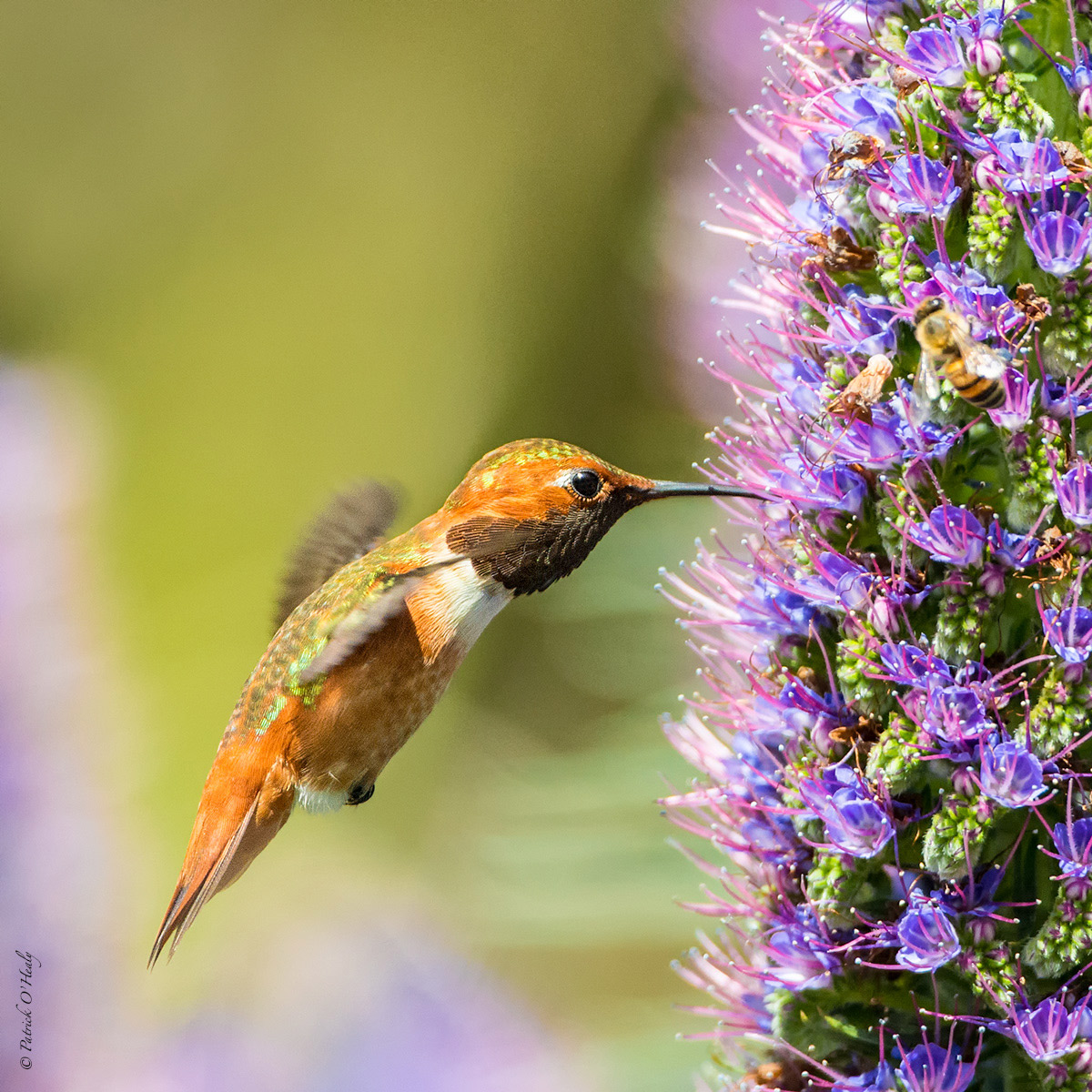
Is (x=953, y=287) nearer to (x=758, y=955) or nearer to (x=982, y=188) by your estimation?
(x=982, y=188)

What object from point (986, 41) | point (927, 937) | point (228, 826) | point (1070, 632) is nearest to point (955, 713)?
point (1070, 632)

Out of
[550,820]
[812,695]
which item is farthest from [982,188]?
[550,820]

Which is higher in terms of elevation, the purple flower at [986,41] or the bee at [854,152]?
the purple flower at [986,41]

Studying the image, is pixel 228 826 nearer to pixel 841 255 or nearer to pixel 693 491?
pixel 693 491

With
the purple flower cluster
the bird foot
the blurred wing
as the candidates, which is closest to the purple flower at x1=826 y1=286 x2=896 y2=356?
the purple flower cluster

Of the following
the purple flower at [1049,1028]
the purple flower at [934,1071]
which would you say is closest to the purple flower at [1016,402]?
the purple flower at [1049,1028]

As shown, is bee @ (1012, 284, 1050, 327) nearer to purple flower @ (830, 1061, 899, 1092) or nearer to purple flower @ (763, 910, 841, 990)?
purple flower @ (763, 910, 841, 990)

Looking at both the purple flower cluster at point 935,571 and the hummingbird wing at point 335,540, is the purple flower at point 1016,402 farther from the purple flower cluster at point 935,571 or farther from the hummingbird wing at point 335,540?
the hummingbird wing at point 335,540
